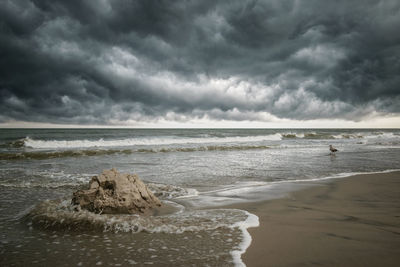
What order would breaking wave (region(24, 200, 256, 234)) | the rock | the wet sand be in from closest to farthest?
the wet sand → breaking wave (region(24, 200, 256, 234)) → the rock

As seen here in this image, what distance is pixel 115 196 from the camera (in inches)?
176

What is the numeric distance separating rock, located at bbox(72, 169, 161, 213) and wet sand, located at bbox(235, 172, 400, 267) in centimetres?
207

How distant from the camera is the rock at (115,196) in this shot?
14.4 ft

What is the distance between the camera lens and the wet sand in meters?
2.67

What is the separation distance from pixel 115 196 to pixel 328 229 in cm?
383

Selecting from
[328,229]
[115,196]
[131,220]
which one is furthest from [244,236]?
[115,196]

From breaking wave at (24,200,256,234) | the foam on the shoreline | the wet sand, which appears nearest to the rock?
breaking wave at (24,200,256,234)

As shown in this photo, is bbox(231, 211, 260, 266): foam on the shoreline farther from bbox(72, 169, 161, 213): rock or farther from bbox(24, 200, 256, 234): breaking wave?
bbox(72, 169, 161, 213): rock

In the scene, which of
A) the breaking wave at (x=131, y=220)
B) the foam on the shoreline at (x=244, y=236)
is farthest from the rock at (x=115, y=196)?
the foam on the shoreline at (x=244, y=236)

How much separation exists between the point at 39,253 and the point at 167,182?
4.73m

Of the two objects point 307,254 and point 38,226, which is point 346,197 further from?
point 38,226

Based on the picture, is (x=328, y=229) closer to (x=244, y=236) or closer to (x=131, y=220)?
(x=244, y=236)

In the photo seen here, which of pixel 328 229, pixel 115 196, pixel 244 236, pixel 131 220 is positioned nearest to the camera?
pixel 244 236

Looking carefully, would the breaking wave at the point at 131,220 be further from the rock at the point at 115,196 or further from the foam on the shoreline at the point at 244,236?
the rock at the point at 115,196
